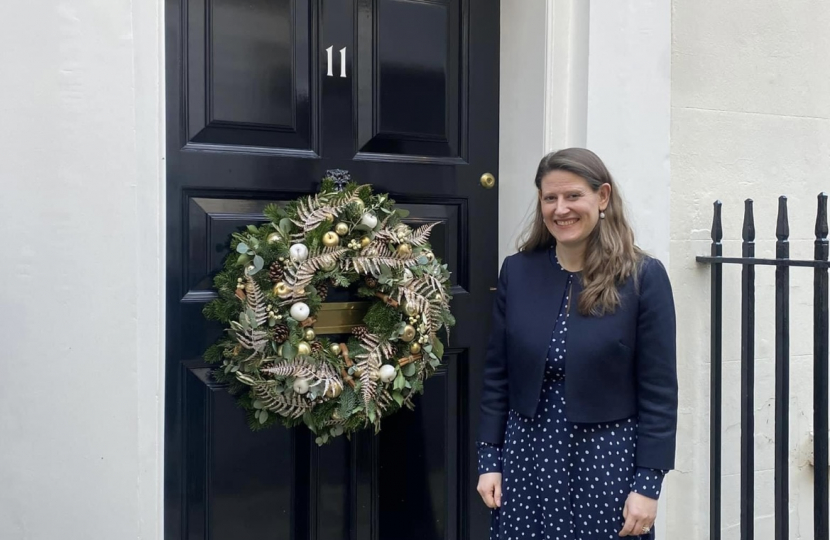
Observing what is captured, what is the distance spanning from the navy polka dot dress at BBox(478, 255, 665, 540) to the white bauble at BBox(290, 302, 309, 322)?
693mm

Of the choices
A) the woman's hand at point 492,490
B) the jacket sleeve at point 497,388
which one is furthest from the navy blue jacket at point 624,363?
the woman's hand at point 492,490

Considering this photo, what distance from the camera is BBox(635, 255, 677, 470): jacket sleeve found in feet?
6.06

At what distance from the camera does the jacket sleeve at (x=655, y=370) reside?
1.85 metres

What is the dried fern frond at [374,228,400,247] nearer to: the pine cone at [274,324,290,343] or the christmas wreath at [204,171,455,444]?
the christmas wreath at [204,171,455,444]

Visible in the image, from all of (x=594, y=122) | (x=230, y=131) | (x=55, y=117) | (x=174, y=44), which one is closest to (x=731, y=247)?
(x=594, y=122)

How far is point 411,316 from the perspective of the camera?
84.0 inches

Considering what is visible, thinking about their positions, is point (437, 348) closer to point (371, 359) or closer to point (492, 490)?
point (371, 359)

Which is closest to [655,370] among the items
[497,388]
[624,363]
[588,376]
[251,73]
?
[624,363]

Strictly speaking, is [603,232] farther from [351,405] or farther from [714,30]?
[714,30]

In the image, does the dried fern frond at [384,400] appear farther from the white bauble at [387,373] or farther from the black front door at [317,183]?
the black front door at [317,183]

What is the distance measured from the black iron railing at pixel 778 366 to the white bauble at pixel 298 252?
1554 millimetres

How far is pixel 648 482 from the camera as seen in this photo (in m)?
1.83

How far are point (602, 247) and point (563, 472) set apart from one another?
637 millimetres

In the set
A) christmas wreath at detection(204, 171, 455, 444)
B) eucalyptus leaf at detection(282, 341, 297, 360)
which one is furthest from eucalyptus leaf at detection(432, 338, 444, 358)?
eucalyptus leaf at detection(282, 341, 297, 360)
